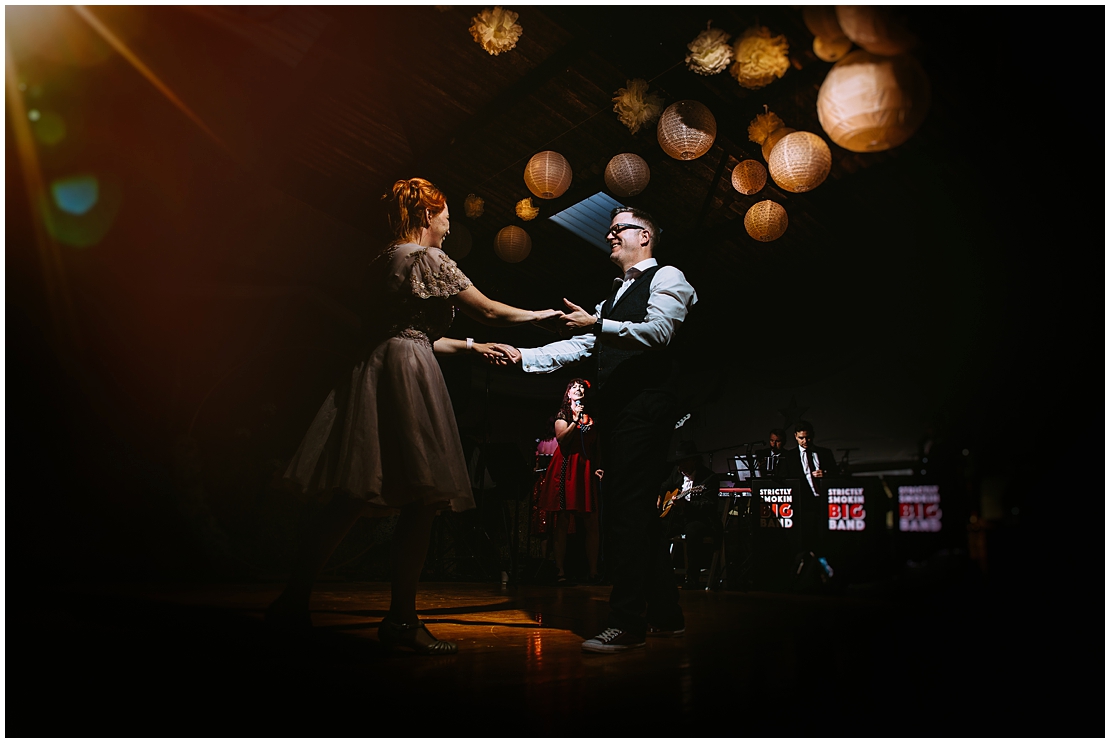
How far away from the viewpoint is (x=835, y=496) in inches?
102

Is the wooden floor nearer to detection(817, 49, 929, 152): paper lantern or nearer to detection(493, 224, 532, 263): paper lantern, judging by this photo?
detection(817, 49, 929, 152): paper lantern

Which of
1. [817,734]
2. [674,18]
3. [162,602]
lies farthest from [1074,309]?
[162,602]

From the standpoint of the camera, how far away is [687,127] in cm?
398

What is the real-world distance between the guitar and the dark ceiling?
1422 millimetres

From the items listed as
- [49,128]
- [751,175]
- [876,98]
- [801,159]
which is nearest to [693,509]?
[751,175]

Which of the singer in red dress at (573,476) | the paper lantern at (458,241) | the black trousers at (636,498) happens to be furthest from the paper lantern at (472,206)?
the black trousers at (636,498)

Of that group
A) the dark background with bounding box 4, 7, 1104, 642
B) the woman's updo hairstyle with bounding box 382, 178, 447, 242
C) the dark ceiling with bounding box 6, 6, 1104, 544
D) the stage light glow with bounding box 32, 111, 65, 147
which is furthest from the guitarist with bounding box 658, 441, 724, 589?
the stage light glow with bounding box 32, 111, 65, 147

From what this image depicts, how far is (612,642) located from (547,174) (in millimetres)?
3510

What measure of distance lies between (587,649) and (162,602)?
2131 millimetres

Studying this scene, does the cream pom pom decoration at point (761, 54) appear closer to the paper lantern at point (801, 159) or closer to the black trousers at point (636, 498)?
the paper lantern at point (801, 159)

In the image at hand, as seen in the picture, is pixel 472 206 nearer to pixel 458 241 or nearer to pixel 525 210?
pixel 458 241

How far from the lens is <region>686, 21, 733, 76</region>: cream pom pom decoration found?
3.06m

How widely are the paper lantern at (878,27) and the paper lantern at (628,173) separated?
93.5 inches

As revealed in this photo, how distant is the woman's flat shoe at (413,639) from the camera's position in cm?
181
